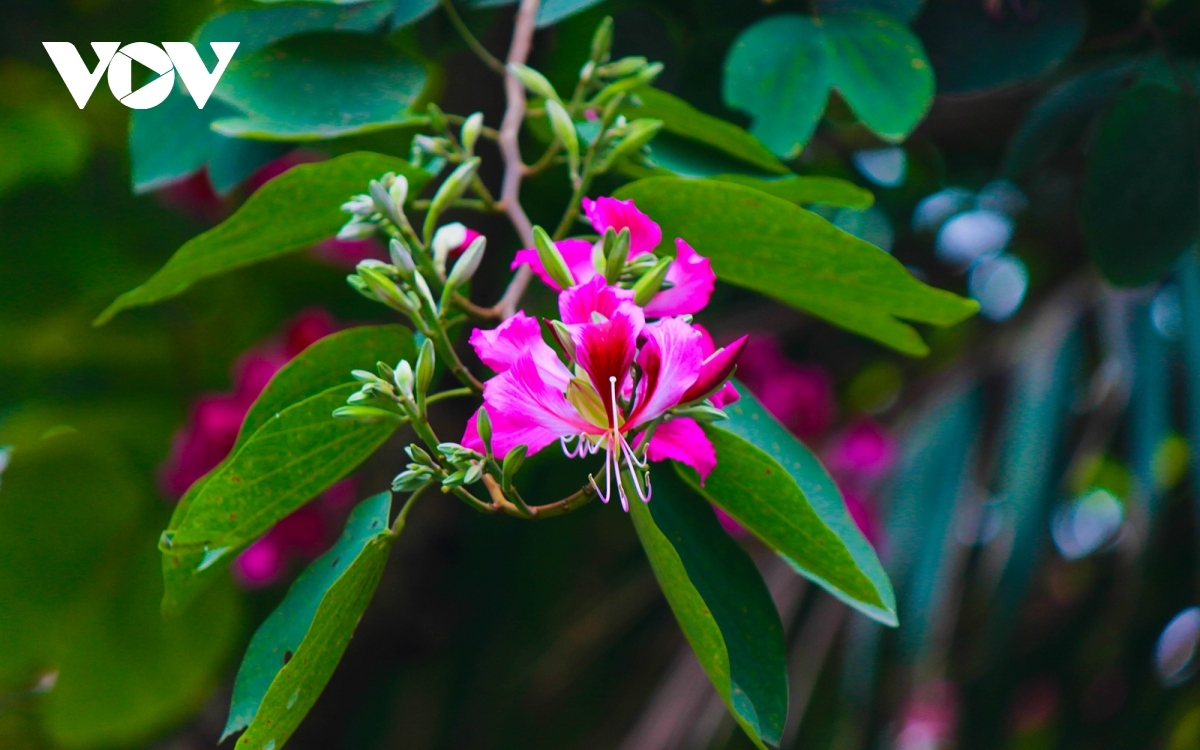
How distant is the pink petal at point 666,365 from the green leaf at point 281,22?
34cm

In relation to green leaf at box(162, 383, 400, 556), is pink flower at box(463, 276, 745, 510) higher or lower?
higher

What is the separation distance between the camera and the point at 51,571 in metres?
0.75

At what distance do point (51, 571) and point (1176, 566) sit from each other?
1383 millimetres

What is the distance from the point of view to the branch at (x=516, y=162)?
45 centimetres

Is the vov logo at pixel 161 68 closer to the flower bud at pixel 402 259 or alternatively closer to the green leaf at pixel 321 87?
the green leaf at pixel 321 87

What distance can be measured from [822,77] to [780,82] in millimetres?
27

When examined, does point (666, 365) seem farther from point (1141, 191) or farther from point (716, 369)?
point (1141, 191)

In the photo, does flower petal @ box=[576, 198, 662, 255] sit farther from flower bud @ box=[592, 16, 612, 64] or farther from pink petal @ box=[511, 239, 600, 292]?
flower bud @ box=[592, 16, 612, 64]

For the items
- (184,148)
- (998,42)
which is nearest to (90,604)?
(184,148)

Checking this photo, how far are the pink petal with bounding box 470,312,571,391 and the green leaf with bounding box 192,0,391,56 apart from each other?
0.30 m

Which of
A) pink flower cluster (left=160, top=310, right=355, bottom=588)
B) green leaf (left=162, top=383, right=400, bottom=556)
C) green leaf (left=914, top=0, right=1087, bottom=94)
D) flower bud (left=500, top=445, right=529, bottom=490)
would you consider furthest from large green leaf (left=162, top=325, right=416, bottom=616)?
green leaf (left=914, top=0, right=1087, bottom=94)

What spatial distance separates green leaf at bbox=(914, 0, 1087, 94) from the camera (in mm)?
698

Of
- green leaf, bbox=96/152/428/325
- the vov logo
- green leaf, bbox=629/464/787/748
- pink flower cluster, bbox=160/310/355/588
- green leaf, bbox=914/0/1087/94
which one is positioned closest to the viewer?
green leaf, bbox=629/464/787/748

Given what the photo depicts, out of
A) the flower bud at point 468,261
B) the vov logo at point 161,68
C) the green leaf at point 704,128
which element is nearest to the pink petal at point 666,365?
the flower bud at point 468,261
